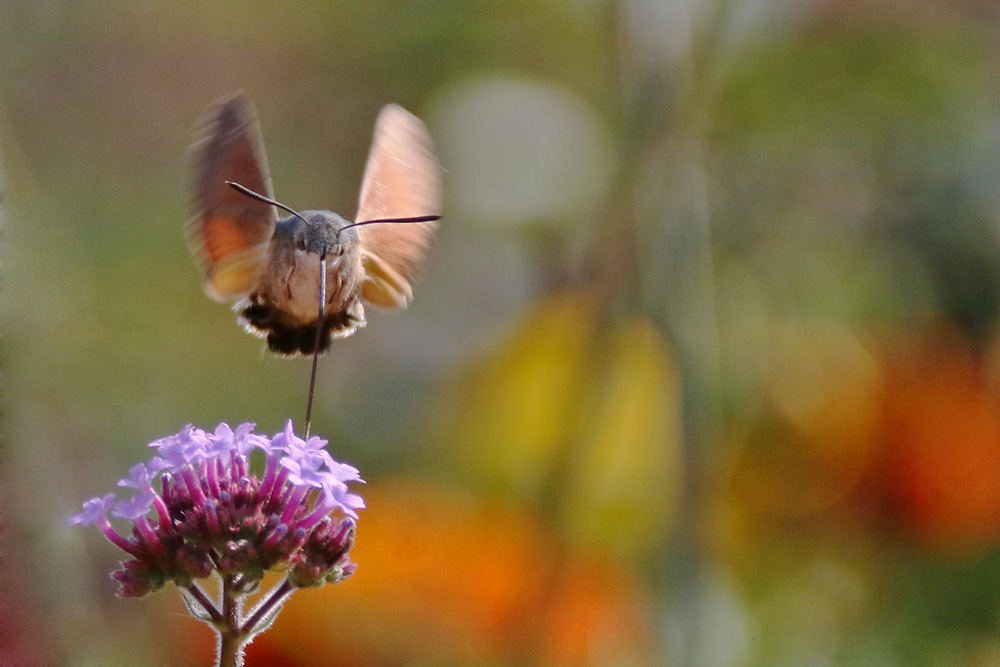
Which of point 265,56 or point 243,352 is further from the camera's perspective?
point 265,56

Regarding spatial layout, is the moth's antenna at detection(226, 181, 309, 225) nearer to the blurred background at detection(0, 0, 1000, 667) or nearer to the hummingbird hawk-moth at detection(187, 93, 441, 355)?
the hummingbird hawk-moth at detection(187, 93, 441, 355)

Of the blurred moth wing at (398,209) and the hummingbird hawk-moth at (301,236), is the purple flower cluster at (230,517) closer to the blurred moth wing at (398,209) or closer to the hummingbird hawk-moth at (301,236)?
the hummingbird hawk-moth at (301,236)

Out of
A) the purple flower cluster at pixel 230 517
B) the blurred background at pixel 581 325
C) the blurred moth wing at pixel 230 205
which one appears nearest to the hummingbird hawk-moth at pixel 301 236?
the blurred moth wing at pixel 230 205

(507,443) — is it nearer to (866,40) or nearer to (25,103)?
(866,40)

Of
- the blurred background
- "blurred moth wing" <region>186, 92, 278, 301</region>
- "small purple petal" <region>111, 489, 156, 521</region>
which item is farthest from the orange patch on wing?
the blurred background

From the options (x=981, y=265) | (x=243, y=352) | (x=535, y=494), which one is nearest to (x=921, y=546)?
(x=981, y=265)
